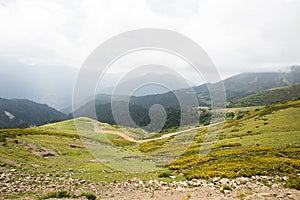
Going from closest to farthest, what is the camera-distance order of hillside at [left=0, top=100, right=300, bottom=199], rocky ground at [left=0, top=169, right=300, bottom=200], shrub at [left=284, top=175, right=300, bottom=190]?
1. rocky ground at [left=0, top=169, right=300, bottom=200]
2. shrub at [left=284, top=175, right=300, bottom=190]
3. hillside at [left=0, top=100, right=300, bottom=199]

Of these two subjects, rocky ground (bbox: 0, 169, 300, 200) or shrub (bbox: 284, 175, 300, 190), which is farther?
shrub (bbox: 284, 175, 300, 190)

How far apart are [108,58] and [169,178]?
12.2 metres

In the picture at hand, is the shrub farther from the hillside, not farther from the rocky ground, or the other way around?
the rocky ground

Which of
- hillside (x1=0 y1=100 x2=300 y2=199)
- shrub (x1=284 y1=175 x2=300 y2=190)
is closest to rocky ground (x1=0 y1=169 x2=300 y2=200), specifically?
hillside (x1=0 y1=100 x2=300 y2=199)

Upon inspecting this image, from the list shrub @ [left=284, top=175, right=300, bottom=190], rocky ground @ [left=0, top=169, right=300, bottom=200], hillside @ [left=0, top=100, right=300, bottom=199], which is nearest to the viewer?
rocky ground @ [left=0, top=169, right=300, bottom=200]

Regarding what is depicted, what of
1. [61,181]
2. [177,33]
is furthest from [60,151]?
[177,33]

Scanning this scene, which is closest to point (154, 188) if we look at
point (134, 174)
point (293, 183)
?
point (134, 174)

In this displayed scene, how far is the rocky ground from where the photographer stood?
16594 millimetres

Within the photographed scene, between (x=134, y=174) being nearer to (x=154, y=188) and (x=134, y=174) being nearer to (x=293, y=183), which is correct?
(x=154, y=188)

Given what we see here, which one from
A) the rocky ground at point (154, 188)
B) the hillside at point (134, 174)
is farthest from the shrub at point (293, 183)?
the rocky ground at point (154, 188)

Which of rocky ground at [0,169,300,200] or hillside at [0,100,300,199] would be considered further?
hillside at [0,100,300,199]

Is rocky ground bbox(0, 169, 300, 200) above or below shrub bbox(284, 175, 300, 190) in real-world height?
above

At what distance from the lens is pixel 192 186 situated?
19.5m

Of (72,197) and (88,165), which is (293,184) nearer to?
(72,197)
